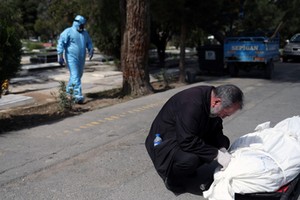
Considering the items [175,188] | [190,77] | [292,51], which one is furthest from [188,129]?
[292,51]

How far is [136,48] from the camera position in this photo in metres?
10.1

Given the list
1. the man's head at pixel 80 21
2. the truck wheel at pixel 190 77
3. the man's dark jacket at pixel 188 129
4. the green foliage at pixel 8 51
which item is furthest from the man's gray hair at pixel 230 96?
the truck wheel at pixel 190 77

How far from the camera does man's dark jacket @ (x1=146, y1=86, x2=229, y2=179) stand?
3643 millimetres

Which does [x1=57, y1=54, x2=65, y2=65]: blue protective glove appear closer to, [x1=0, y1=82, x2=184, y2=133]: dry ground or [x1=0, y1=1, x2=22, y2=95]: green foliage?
[x1=0, y1=82, x2=184, y2=133]: dry ground

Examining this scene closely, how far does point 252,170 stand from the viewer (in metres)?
3.50

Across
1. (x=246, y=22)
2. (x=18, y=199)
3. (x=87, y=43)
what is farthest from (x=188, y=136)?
(x=246, y=22)

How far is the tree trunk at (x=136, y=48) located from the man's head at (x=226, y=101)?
6.69 meters

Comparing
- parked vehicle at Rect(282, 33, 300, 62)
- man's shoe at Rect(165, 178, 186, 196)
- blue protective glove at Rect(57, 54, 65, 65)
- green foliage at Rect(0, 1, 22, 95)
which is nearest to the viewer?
man's shoe at Rect(165, 178, 186, 196)

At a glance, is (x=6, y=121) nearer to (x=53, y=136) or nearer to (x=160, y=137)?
(x=53, y=136)

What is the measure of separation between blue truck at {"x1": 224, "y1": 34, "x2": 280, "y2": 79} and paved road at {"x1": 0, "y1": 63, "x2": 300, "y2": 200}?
505 cm

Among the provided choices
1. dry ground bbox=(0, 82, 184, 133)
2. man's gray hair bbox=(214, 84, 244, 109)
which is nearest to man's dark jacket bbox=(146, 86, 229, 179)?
man's gray hair bbox=(214, 84, 244, 109)

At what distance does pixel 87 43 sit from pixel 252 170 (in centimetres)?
665

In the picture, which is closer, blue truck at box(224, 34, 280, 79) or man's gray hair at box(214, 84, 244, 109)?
man's gray hair at box(214, 84, 244, 109)

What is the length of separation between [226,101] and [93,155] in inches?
96.3
